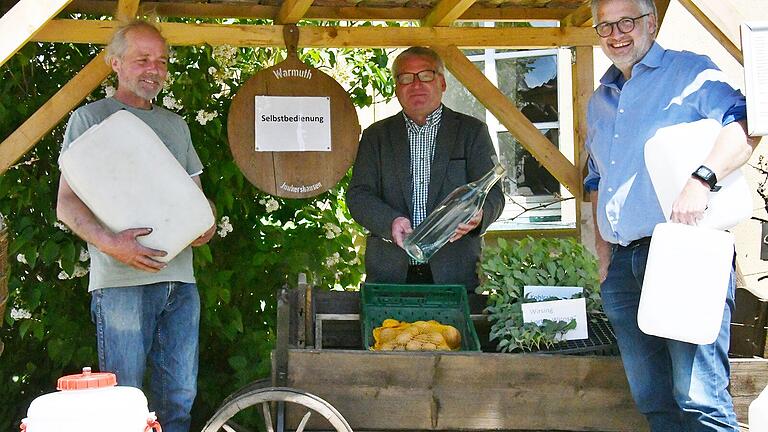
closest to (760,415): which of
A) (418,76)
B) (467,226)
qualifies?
(467,226)

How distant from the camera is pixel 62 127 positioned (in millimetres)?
5125

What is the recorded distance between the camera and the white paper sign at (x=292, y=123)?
4.73 metres

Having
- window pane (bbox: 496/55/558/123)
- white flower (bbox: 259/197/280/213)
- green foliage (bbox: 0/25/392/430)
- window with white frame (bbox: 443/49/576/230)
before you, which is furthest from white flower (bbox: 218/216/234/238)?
window pane (bbox: 496/55/558/123)

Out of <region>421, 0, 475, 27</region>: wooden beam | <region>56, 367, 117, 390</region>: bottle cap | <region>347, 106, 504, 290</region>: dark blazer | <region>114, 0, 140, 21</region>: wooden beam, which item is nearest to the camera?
<region>56, 367, 117, 390</region>: bottle cap

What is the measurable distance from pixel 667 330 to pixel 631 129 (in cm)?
65

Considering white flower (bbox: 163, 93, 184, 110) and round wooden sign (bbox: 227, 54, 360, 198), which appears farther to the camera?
white flower (bbox: 163, 93, 184, 110)

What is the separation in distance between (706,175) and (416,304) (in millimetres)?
1549

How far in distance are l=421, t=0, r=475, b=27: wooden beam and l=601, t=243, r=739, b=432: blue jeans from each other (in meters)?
1.79

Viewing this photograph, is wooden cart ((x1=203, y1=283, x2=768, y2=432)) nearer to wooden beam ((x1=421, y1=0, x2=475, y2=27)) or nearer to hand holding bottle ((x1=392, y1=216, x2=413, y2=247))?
hand holding bottle ((x1=392, y1=216, x2=413, y2=247))

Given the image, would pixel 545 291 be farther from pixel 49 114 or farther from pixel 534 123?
pixel 534 123

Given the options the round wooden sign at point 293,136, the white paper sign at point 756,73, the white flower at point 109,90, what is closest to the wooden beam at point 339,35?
the round wooden sign at point 293,136

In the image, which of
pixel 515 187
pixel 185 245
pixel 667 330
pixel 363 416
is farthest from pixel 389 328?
pixel 515 187

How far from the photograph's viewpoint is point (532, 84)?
790cm

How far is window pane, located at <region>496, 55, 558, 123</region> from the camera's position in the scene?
309 inches
